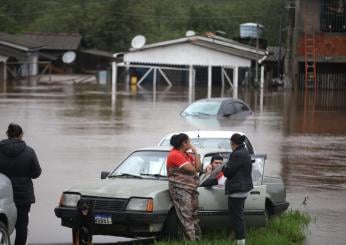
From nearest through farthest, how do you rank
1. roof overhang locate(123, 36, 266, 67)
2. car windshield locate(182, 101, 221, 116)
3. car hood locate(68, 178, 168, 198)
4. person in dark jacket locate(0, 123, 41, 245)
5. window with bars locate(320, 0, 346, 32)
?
person in dark jacket locate(0, 123, 41, 245), car hood locate(68, 178, 168, 198), car windshield locate(182, 101, 221, 116), window with bars locate(320, 0, 346, 32), roof overhang locate(123, 36, 266, 67)

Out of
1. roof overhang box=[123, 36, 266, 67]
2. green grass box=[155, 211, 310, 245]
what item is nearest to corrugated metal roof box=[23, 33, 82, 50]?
roof overhang box=[123, 36, 266, 67]

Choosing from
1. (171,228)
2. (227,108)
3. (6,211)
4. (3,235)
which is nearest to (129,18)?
(227,108)

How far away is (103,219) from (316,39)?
47850 millimetres

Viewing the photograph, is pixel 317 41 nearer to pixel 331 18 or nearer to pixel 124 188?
pixel 331 18

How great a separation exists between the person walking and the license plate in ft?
2.74

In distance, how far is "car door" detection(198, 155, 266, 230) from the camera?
36.3ft

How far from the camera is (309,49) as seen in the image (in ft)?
186

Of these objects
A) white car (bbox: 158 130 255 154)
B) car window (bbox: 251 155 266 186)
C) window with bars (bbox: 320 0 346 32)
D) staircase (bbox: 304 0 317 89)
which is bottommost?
car window (bbox: 251 155 266 186)

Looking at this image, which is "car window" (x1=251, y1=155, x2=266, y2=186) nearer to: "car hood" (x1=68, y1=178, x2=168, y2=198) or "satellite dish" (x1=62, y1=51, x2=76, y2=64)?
"car hood" (x1=68, y1=178, x2=168, y2=198)

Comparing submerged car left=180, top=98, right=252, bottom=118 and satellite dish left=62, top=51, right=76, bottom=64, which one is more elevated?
satellite dish left=62, top=51, right=76, bottom=64

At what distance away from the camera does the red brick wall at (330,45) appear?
2222 inches

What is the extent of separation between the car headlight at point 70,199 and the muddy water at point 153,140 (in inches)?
33.5

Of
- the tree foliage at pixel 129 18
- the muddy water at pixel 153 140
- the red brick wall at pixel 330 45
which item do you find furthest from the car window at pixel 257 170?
the tree foliage at pixel 129 18

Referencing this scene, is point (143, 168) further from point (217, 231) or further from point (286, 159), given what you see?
point (286, 159)
